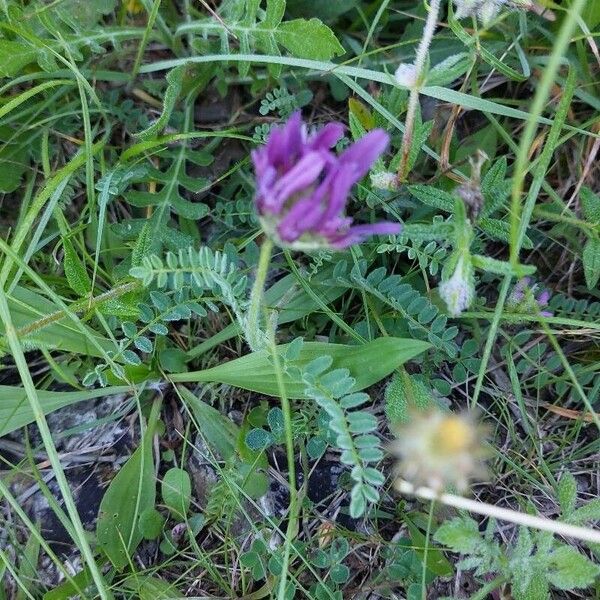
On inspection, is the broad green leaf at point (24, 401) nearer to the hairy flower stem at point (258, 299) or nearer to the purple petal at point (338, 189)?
the hairy flower stem at point (258, 299)

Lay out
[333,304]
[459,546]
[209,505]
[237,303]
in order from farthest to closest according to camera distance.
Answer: [333,304] < [209,505] < [237,303] < [459,546]

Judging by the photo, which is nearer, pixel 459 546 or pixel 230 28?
pixel 459 546

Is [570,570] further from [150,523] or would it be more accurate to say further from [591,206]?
[150,523]

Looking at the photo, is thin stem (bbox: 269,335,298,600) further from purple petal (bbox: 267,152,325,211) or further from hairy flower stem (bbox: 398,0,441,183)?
hairy flower stem (bbox: 398,0,441,183)

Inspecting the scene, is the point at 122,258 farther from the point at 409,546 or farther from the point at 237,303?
the point at 409,546

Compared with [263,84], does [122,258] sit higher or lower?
lower

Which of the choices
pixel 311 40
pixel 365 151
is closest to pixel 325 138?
pixel 365 151

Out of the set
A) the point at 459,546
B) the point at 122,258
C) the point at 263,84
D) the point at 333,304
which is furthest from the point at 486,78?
the point at 459,546
